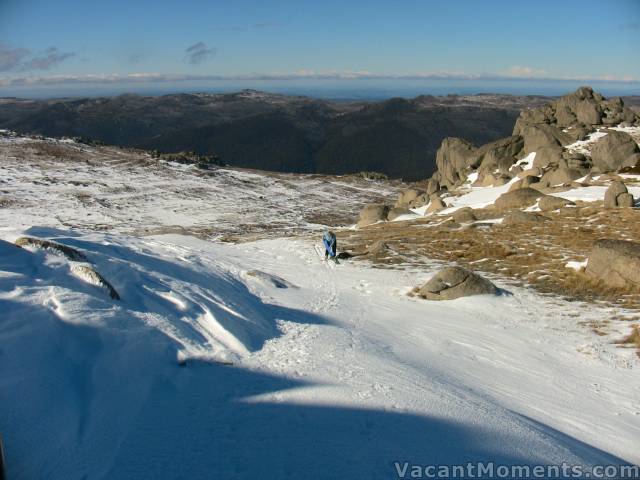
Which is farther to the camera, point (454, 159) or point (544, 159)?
point (454, 159)

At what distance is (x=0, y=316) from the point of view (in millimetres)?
7102

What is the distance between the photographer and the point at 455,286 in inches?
630

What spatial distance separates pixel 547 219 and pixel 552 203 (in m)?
2.86

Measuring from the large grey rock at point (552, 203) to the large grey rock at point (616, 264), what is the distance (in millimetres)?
10210

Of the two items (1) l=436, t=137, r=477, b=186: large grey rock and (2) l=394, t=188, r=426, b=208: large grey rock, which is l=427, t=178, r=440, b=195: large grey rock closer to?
(1) l=436, t=137, r=477, b=186: large grey rock

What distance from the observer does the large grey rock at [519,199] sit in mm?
29094

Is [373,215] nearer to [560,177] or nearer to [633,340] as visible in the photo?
[560,177]

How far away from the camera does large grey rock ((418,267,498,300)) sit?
15.8 m

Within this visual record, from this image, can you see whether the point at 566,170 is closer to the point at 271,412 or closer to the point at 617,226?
the point at 617,226

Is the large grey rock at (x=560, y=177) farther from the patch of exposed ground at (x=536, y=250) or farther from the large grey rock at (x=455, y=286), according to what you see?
the large grey rock at (x=455, y=286)

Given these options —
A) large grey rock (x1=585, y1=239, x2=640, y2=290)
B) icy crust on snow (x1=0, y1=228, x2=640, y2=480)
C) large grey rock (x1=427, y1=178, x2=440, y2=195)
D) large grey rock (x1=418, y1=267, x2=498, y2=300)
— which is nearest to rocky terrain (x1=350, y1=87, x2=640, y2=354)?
large grey rock (x1=585, y1=239, x2=640, y2=290)

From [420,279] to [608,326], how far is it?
6.68 m

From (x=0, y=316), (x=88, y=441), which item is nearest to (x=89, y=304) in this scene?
(x=0, y=316)

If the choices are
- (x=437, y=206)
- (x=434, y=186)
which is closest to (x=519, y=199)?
(x=437, y=206)
